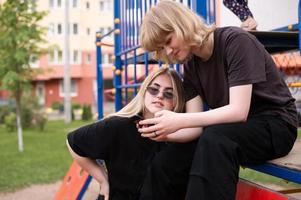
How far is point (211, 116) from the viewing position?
5.72ft

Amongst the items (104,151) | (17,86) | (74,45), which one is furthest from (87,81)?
(104,151)

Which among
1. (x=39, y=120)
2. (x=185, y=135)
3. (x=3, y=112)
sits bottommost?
(x=3, y=112)

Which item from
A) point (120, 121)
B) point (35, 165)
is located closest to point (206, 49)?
point (120, 121)

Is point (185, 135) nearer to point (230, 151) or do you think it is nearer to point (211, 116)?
point (211, 116)

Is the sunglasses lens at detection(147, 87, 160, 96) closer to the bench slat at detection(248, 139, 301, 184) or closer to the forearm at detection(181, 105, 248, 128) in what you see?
the forearm at detection(181, 105, 248, 128)

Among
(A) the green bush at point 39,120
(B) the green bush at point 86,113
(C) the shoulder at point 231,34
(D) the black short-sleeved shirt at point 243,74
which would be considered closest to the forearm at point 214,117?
(D) the black short-sleeved shirt at point 243,74

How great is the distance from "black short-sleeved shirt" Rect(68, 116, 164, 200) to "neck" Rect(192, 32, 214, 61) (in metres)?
0.57

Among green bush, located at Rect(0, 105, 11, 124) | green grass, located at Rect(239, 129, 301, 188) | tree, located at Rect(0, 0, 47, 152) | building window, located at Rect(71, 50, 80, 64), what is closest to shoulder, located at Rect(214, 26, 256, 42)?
green grass, located at Rect(239, 129, 301, 188)

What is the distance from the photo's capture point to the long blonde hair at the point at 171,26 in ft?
5.94

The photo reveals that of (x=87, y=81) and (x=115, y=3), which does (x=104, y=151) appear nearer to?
(x=115, y=3)

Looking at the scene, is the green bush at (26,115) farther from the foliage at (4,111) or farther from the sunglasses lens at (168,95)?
the sunglasses lens at (168,95)

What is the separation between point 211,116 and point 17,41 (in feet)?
26.6

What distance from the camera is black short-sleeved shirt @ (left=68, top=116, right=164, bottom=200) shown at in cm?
233

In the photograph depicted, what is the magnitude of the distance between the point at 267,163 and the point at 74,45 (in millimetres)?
32038
